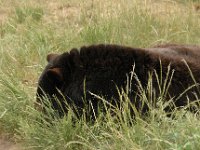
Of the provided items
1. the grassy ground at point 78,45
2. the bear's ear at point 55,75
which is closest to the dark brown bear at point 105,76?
the bear's ear at point 55,75

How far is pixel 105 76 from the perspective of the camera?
4.37 meters

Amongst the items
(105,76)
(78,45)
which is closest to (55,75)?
(105,76)

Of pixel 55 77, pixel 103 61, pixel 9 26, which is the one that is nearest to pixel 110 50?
pixel 103 61

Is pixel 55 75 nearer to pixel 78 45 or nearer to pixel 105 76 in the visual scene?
pixel 105 76

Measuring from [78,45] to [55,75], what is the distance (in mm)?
2167

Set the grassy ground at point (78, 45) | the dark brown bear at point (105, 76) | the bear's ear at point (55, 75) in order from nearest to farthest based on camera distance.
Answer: the grassy ground at point (78, 45) < the dark brown bear at point (105, 76) < the bear's ear at point (55, 75)

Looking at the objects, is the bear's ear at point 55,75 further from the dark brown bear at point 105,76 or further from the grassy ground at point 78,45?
the grassy ground at point 78,45

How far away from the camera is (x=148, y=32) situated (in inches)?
275

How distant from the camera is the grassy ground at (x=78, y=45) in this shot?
3.64 meters

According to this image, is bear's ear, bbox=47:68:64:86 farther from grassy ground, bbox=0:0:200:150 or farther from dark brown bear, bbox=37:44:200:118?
grassy ground, bbox=0:0:200:150

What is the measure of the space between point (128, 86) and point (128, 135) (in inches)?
31.7

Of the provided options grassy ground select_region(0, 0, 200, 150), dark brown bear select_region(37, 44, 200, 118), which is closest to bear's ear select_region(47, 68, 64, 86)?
dark brown bear select_region(37, 44, 200, 118)

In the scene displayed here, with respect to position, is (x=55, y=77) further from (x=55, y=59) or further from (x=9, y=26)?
(x=9, y=26)

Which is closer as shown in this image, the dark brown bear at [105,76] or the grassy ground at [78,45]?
the grassy ground at [78,45]
